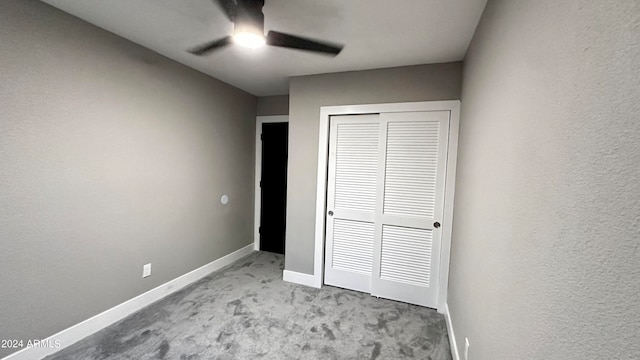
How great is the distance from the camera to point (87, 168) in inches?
75.0

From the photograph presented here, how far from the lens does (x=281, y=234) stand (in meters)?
3.88

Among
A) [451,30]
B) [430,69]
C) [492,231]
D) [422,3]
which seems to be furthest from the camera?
[430,69]

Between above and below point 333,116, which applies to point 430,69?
above

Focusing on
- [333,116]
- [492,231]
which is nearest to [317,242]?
[333,116]

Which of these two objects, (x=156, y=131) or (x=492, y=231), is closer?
(x=492, y=231)

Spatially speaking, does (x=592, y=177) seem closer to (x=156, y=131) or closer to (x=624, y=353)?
(x=624, y=353)

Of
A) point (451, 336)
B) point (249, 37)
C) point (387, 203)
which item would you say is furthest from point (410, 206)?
point (249, 37)

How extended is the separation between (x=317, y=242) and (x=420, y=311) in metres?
1.24

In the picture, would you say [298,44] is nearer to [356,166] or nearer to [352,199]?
[356,166]

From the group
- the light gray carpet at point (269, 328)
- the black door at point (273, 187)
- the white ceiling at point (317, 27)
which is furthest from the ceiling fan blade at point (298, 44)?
the light gray carpet at point (269, 328)

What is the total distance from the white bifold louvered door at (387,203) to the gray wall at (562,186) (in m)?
1.16

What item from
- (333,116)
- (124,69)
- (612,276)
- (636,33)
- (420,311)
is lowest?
(420,311)

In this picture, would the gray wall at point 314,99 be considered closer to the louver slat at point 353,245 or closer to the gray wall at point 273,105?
the louver slat at point 353,245

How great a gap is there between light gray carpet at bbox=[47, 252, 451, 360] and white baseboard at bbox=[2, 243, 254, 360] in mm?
57
